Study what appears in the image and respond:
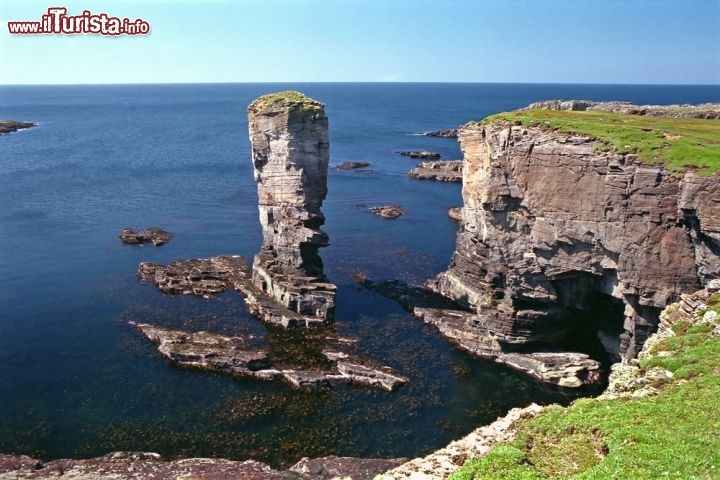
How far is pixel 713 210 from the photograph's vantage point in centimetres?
3444

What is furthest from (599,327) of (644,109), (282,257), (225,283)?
(225,283)

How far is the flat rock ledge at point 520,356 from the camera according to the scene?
4284cm

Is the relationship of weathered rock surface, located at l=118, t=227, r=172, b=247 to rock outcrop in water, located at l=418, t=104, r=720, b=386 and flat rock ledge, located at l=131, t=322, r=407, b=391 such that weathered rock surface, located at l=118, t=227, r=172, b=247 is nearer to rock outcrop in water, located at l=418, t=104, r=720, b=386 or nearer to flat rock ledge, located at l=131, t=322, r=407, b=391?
flat rock ledge, located at l=131, t=322, r=407, b=391

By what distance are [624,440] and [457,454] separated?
17.8 ft

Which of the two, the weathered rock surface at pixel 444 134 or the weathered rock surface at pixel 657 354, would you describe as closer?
the weathered rock surface at pixel 657 354

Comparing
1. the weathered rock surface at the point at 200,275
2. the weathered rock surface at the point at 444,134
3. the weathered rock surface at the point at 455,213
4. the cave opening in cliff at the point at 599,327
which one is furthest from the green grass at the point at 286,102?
the weathered rock surface at the point at 444,134

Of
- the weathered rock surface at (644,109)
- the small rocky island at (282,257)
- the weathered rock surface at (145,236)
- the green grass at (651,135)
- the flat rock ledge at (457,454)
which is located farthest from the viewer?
the weathered rock surface at (145,236)

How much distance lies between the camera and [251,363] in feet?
143

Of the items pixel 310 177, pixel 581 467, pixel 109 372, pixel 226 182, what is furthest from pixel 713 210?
pixel 226 182

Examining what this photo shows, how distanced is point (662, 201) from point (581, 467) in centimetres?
2643

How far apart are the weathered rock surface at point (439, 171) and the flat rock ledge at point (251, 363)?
7474 cm

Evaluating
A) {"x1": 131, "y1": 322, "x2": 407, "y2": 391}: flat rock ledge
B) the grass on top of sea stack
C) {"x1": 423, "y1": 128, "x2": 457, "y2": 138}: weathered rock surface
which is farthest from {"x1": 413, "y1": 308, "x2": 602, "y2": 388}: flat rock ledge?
{"x1": 423, "y1": 128, "x2": 457, "y2": 138}: weathered rock surface

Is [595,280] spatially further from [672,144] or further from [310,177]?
[310,177]

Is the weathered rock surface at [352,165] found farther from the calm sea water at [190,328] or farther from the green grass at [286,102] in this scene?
the green grass at [286,102]
